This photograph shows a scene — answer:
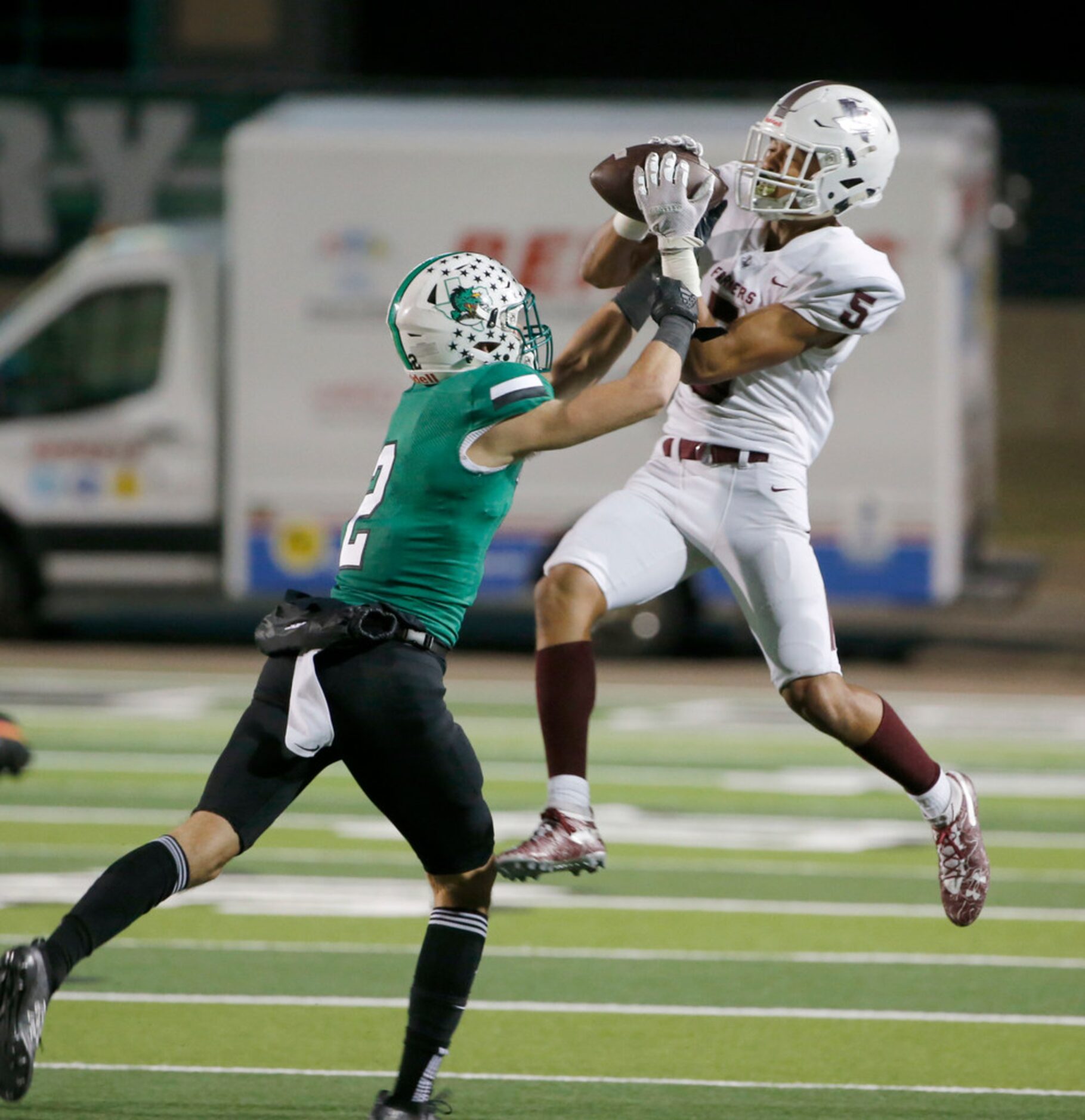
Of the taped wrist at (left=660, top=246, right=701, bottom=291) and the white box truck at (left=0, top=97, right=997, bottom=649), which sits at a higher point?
the taped wrist at (left=660, top=246, right=701, bottom=291)

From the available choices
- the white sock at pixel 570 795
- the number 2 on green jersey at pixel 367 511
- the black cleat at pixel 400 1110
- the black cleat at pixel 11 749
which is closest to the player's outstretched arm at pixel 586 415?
the number 2 on green jersey at pixel 367 511

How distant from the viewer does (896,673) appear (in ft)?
47.6

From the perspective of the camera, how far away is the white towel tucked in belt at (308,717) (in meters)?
4.83

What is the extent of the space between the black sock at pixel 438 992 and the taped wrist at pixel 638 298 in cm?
150

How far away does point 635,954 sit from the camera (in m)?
7.41

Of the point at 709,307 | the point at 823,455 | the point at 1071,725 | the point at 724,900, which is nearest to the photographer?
the point at 709,307

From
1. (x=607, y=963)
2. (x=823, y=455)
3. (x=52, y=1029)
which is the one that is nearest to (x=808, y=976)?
(x=607, y=963)

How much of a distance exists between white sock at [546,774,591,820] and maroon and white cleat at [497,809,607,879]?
0.02m

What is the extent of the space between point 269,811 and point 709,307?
5.89 ft

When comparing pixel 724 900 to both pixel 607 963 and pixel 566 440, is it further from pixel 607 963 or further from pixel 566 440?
pixel 566 440

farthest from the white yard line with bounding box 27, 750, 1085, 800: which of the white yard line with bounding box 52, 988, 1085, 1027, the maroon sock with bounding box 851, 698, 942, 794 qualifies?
the maroon sock with bounding box 851, 698, 942, 794

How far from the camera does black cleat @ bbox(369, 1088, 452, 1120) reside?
5.04 m

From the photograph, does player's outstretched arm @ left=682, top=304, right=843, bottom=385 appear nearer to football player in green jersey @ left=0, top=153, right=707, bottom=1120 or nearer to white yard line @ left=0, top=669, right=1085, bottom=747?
football player in green jersey @ left=0, top=153, right=707, bottom=1120

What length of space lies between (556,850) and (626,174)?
1.64 m
